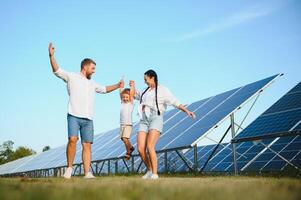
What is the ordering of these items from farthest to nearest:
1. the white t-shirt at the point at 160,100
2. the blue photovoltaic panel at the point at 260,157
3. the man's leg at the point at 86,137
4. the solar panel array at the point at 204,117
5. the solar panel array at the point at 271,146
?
the blue photovoltaic panel at the point at 260,157
the solar panel array at the point at 204,117
the solar panel array at the point at 271,146
the white t-shirt at the point at 160,100
the man's leg at the point at 86,137

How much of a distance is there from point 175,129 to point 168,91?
5.62 m

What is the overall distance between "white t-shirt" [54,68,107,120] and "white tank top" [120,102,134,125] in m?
1.69

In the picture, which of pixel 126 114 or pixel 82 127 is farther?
pixel 126 114

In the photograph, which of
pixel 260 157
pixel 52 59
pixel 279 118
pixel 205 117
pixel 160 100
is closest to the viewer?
pixel 52 59

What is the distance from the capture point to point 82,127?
6938 millimetres

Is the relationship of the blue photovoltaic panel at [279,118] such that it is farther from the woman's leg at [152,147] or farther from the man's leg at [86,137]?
the man's leg at [86,137]

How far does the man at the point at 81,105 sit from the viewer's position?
6633mm

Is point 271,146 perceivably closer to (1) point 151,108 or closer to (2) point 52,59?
(1) point 151,108

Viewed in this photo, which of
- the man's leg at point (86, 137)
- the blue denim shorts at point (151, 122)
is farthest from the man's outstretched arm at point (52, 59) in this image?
the blue denim shorts at point (151, 122)

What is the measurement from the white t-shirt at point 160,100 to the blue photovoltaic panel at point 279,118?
2444mm

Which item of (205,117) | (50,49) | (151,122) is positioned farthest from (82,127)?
(205,117)

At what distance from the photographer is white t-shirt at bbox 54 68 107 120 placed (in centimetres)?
679

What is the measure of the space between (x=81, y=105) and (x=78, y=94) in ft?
0.71

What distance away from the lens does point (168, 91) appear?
7.24m
